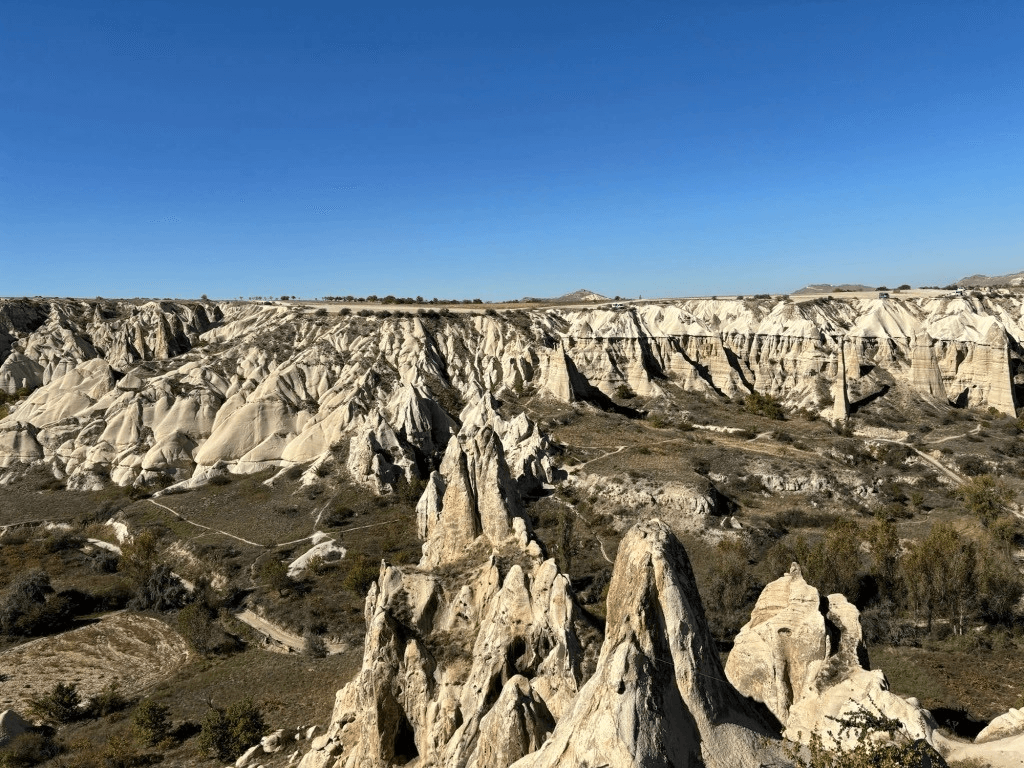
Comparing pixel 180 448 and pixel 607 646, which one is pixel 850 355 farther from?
pixel 180 448

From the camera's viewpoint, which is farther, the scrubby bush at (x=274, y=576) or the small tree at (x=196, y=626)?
the scrubby bush at (x=274, y=576)

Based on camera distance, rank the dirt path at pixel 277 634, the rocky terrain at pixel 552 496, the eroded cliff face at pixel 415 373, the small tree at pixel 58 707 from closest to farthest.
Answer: the rocky terrain at pixel 552 496, the small tree at pixel 58 707, the dirt path at pixel 277 634, the eroded cliff face at pixel 415 373

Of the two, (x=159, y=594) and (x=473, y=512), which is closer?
(x=473, y=512)

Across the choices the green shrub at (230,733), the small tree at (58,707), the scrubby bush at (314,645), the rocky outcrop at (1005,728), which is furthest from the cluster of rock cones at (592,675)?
the small tree at (58,707)

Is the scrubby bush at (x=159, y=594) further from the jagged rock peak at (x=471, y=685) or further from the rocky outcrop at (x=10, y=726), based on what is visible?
the jagged rock peak at (x=471, y=685)

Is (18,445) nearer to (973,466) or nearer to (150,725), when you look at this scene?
(150,725)

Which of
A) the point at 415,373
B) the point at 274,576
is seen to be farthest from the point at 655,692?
the point at 415,373

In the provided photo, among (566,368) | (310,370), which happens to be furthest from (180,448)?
(566,368)
